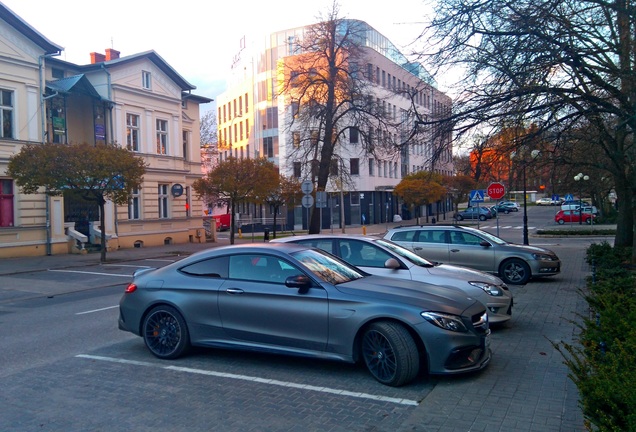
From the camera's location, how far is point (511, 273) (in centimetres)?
1500

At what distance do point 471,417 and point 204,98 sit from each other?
38.3m

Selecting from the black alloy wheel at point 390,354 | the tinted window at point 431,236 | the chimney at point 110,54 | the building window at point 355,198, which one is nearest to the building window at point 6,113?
the chimney at point 110,54

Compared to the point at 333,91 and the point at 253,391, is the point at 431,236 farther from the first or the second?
the point at 333,91

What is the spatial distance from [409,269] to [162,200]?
95.1ft

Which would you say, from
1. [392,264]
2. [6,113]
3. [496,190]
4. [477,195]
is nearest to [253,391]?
[392,264]

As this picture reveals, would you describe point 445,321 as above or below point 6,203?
below

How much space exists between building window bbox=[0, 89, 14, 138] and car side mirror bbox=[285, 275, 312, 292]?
954 inches

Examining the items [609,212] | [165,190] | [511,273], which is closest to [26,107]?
[165,190]

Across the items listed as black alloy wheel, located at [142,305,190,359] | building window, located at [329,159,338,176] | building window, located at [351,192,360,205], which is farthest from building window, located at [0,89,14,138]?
building window, located at [351,192,360,205]

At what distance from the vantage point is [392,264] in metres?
9.31

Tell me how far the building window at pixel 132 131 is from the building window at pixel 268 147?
2942 centimetres

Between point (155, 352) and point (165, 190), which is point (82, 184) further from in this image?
point (155, 352)

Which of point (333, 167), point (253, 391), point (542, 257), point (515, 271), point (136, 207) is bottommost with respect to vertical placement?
point (253, 391)

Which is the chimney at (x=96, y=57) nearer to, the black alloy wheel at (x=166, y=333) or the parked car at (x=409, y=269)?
the parked car at (x=409, y=269)
